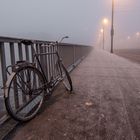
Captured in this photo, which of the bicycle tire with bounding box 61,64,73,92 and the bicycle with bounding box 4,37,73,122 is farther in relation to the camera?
the bicycle tire with bounding box 61,64,73,92

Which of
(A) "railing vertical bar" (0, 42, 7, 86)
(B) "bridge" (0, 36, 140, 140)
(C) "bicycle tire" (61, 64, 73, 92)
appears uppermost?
(A) "railing vertical bar" (0, 42, 7, 86)

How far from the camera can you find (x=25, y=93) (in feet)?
11.2

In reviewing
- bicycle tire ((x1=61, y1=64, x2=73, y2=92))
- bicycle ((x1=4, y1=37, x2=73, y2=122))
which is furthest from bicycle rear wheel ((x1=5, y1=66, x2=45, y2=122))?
bicycle tire ((x1=61, y1=64, x2=73, y2=92))

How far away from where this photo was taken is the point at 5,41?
2.92 metres

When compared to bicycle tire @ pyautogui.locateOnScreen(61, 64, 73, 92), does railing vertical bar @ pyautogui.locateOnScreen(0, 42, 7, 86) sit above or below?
above

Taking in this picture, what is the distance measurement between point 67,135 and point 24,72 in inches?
44.9

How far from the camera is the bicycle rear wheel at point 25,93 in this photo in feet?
9.80

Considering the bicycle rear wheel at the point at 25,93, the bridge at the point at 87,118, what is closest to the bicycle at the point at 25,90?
the bicycle rear wheel at the point at 25,93

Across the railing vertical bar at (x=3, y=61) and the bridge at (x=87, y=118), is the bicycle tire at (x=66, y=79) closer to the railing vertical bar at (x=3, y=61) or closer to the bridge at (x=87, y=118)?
the bridge at (x=87, y=118)

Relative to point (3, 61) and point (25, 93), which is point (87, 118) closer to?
point (25, 93)

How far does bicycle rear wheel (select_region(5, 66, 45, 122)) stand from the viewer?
2.99 metres

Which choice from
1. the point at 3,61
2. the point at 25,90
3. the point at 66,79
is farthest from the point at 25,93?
the point at 66,79

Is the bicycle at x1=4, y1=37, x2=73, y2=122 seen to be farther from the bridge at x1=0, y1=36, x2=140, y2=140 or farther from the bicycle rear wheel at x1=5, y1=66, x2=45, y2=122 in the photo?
the bridge at x1=0, y1=36, x2=140, y2=140

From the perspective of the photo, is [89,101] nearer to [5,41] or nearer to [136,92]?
[136,92]
